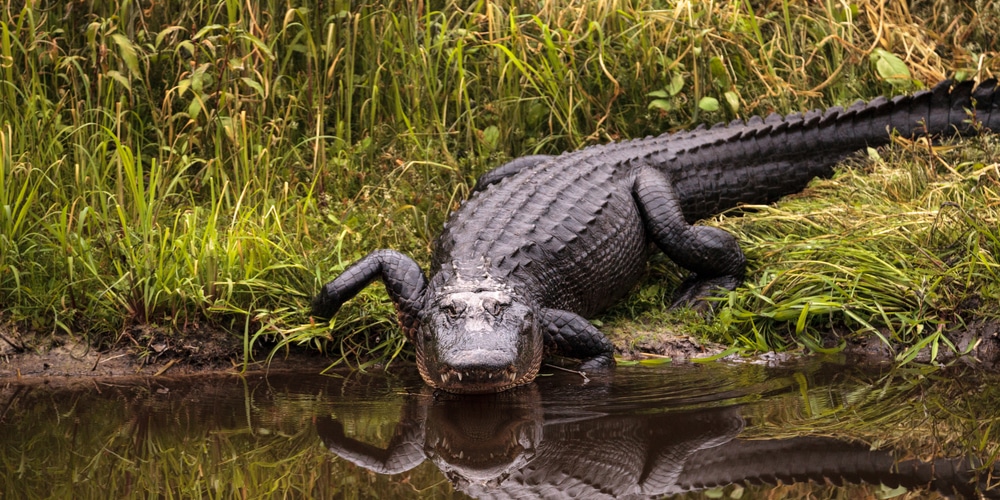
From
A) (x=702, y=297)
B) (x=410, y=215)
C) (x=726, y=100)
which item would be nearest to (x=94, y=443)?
(x=410, y=215)

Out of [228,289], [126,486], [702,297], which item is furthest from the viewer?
[702,297]

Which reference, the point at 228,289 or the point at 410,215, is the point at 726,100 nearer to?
the point at 410,215

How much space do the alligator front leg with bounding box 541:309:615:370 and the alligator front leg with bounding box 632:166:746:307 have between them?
0.77 metres

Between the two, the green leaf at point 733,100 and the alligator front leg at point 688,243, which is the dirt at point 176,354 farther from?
the green leaf at point 733,100

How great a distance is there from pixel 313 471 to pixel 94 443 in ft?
2.79

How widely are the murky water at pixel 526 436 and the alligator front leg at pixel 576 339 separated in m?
0.13

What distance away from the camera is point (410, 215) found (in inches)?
219

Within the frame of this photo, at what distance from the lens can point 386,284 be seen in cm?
468

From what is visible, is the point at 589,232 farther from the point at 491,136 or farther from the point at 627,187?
the point at 491,136

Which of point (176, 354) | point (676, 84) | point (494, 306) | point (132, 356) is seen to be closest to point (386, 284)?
point (494, 306)

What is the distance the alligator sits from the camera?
13.7 feet

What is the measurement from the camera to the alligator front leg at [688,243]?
5133 mm

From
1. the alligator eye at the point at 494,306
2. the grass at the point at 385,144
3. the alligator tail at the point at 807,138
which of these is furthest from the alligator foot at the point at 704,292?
the alligator eye at the point at 494,306

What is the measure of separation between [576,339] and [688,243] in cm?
102
